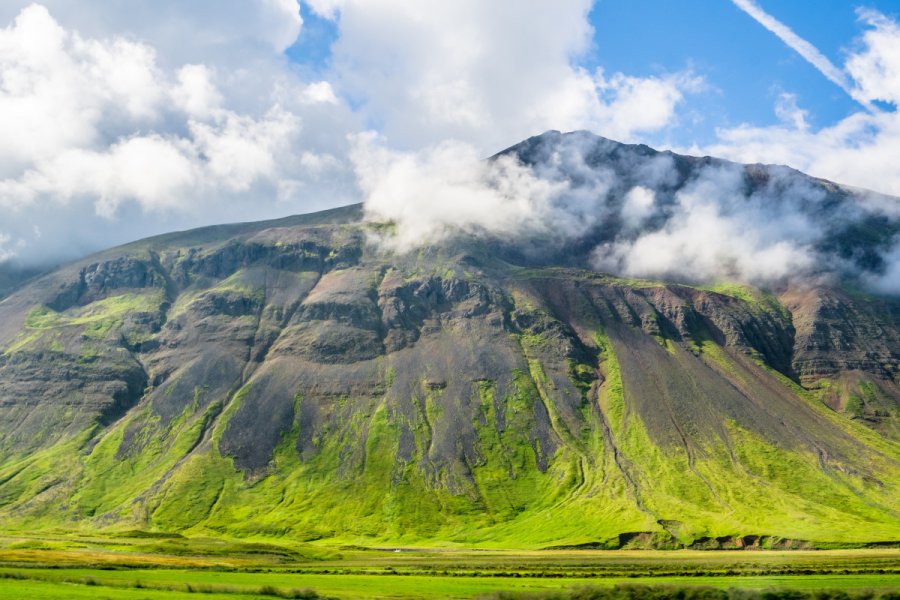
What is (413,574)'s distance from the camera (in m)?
137

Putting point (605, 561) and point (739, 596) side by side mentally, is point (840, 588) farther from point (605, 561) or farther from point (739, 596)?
point (605, 561)

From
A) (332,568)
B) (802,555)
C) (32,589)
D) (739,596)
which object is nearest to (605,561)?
(802,555)

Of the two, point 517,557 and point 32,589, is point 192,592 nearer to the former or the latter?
point 32,589

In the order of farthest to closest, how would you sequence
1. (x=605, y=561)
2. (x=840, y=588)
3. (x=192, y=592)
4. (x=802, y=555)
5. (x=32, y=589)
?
(x=802, y=555) → (x=605, y=561) → (x=840, y=588) → (x=192, y=592) → (x=32, y=589)

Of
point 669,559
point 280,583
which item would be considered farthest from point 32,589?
point 669,559

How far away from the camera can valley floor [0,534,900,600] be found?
98.5 m

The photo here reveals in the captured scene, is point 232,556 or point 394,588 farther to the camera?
point 232,556

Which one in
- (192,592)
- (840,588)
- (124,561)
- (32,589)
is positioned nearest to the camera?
(32,589)

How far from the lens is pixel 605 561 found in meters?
180

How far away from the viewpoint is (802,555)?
191375 millimetres

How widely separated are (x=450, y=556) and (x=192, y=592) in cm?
10932

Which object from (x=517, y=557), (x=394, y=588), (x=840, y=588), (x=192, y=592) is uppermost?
(x=192, y=592)

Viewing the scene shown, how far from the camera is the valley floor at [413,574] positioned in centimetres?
9850

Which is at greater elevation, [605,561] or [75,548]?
[75,548]
